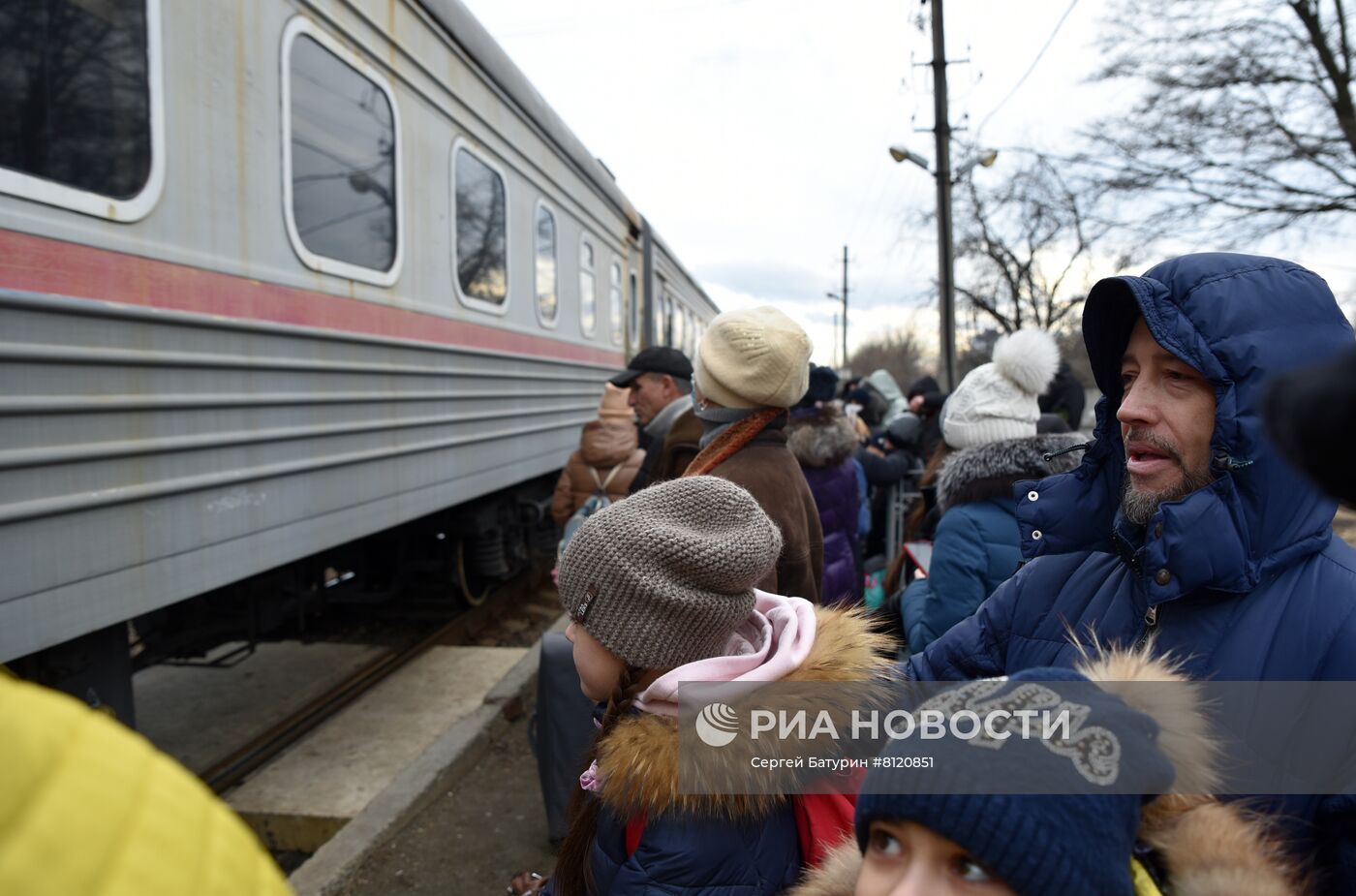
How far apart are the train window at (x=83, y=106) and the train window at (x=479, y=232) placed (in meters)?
2.19

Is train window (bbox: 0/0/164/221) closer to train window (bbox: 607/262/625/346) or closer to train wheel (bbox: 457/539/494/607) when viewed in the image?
train wheel (bbox: 457/539/494/607)

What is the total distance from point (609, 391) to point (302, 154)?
182 cm

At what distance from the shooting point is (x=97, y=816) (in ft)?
1.65

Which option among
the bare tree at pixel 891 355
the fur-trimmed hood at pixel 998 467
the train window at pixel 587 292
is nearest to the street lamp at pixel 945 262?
the train window at pixel 587 292

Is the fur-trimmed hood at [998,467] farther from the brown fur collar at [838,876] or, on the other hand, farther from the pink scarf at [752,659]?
the brown fur collar at [838,876]

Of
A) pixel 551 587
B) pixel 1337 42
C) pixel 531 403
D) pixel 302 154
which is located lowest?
pixel 551 587

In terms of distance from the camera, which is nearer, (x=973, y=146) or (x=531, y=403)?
(x=531, y=403)

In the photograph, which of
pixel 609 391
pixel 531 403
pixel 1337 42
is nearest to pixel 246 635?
pixel 609 391

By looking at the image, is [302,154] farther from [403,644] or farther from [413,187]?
[403,644]

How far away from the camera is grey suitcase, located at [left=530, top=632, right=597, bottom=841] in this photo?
10.3ft

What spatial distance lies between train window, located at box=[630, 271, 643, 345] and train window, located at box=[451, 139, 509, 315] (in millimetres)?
4179

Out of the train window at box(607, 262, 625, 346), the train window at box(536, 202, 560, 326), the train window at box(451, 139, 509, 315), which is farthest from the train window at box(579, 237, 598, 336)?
the train window at box(451, 139, 509, 315)

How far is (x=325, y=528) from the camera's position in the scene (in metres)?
3.54

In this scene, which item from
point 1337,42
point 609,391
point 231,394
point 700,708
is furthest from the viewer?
point 1337,42
